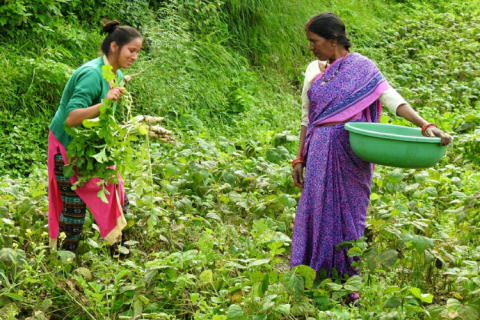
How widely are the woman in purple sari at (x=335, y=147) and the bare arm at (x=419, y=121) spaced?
0.15 feet

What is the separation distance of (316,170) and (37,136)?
10.2 feet

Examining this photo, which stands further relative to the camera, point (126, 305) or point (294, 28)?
point (294, 28)

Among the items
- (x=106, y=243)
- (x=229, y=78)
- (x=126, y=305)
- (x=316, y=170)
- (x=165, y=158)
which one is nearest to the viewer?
(x=126, y=305)

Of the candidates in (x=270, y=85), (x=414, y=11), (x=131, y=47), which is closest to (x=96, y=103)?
(x=131, y=47)

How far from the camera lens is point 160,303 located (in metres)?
3.08

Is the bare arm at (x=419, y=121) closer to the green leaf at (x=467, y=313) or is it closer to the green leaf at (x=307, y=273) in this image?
the green leaf at (x=467, y=313)

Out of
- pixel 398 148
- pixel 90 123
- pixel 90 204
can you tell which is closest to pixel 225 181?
pixel 90 204

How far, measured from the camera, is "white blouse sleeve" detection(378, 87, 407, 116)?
3.04 metres

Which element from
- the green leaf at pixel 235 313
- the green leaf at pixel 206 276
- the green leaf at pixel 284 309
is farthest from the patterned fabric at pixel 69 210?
the green leaf at pixel 284 309

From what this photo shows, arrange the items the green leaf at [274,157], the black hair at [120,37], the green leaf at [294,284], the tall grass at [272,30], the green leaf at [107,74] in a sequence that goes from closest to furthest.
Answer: the green leaf at [294,284] → the green leaf at [107,74] → the black hair at [120,37] → the green leaf at [274,157] → the tall grass at [272,30]

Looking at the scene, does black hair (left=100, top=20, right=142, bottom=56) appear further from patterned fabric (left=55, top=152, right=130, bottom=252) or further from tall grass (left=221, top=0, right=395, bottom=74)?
tall grass (left=221, top=0, right=395, bottom=74)

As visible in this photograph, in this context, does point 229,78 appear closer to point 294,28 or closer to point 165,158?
point 294,28

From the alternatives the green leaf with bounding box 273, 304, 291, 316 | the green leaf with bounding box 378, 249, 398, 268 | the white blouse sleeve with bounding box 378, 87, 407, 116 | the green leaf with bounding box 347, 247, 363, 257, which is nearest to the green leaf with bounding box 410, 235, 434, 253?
the green leaf with bounding box 378, 249, 398, 268

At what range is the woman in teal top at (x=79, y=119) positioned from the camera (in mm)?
3088
